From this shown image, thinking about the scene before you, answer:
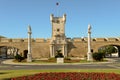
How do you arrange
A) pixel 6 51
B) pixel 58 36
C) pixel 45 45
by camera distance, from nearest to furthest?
pixel 58 36 < pixel 45 45 < pixel 6 51

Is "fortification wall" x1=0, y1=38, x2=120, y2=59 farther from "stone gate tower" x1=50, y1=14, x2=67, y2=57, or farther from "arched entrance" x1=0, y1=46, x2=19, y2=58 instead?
"arched entrance" x1=0, y1=46, x2=19, y2=58

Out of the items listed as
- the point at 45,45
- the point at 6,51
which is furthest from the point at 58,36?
the point at 6,51

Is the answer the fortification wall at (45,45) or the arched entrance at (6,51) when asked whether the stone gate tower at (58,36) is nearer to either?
the fortification wall at (45,45)

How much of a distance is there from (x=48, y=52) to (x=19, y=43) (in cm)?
957

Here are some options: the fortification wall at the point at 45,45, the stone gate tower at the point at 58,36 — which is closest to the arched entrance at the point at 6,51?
the fortification wall at the point at 45,45

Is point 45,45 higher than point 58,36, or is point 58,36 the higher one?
point 58,36

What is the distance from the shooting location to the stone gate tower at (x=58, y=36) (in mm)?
73438

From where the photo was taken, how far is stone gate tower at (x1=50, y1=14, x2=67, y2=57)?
7344 centimetres

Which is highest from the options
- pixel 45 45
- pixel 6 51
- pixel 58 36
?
pixel 58 36

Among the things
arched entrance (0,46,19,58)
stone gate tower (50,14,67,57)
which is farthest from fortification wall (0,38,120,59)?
arched entrance (0,46,19,58)

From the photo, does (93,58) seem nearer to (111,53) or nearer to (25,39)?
(25,39)

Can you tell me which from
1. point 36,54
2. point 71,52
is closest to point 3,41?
point 36,54

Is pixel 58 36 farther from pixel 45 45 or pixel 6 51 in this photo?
pixel 6 51

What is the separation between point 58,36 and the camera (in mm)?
73750
